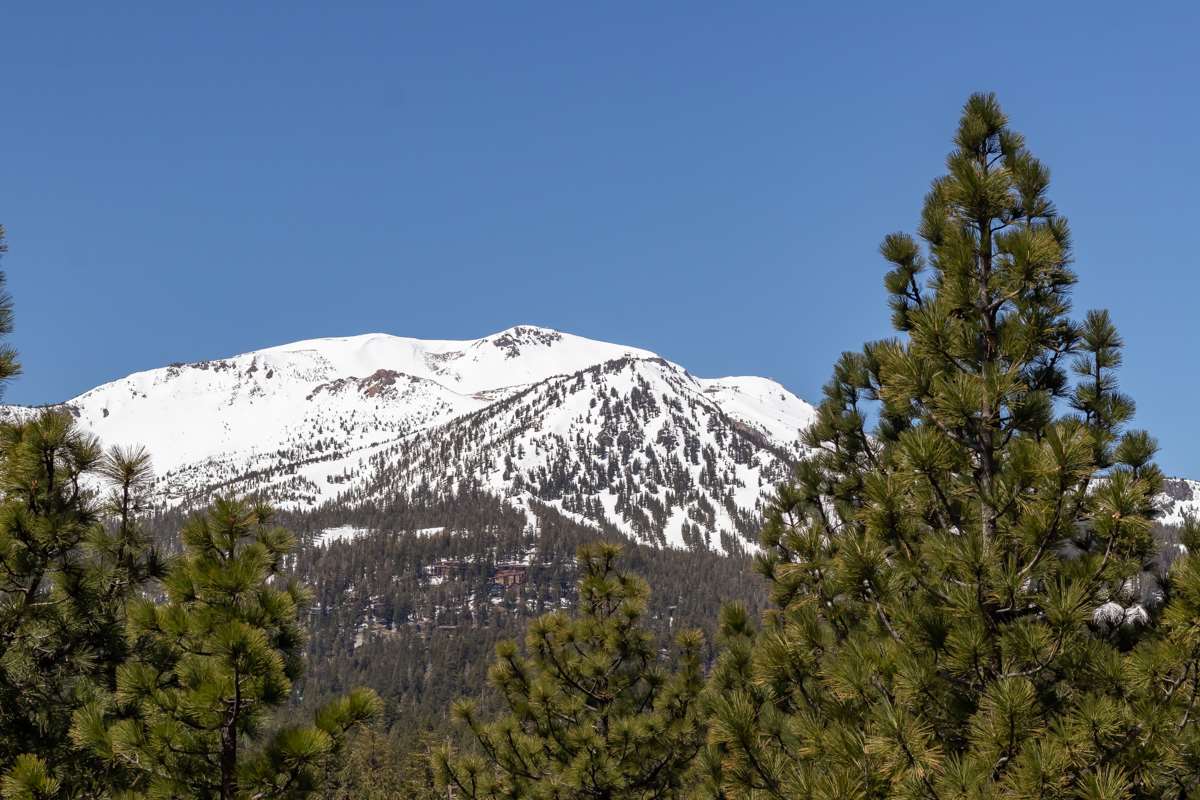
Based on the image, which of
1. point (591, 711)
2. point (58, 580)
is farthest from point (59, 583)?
point (591, 711)

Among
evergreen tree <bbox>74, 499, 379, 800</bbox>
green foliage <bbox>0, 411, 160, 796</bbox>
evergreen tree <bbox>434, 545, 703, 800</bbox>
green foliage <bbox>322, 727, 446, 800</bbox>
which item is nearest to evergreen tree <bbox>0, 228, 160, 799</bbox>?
green foliage <bbox>0, 411, 160, 796</bbox>

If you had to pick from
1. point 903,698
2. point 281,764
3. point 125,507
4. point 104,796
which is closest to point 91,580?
point 125,507

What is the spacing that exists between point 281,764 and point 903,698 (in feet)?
18.0

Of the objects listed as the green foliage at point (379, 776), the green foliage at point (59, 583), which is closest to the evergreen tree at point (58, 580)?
the green foliage at point (59, 583)

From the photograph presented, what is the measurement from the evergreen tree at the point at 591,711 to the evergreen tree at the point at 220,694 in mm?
6489

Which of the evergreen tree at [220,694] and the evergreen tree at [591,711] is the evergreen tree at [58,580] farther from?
the evergreen tree at [591,711]

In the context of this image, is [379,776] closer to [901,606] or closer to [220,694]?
[220,694]

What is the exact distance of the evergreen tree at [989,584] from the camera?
6.16 m

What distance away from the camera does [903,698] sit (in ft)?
21.1

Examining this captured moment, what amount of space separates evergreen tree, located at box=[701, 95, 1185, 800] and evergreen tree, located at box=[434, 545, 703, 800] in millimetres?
4914

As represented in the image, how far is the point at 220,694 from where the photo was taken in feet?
24.9

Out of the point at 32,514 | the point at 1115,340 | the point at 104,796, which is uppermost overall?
the point at 1115,340

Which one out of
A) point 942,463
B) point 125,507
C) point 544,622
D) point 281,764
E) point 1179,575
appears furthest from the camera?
point 544,622

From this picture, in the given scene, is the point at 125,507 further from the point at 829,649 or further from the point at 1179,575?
the point at 1179,575
